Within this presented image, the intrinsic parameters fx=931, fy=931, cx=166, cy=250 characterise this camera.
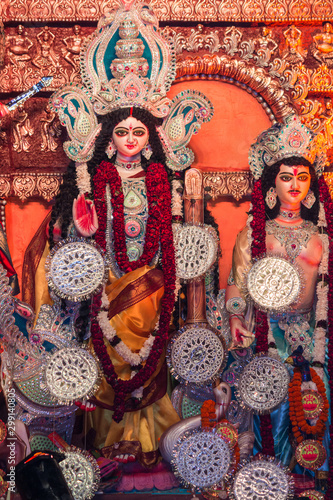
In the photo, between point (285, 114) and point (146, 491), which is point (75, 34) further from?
point (146, 491)

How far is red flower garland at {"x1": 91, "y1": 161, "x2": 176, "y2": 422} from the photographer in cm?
580

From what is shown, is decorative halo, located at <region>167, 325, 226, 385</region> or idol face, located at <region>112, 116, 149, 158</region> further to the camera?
idol face, located at <region>112, 116, 149, 158</region>

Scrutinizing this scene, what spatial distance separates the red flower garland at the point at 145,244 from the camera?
5.80 meters

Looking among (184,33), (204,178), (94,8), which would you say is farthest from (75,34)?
(204,178)

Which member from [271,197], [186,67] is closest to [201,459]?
[271,197]

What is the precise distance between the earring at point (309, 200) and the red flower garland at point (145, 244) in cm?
93

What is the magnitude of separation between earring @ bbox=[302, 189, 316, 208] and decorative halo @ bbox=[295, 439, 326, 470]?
1606 millimetres

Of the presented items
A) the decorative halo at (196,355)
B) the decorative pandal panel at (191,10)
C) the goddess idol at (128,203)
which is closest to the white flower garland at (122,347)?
the goddess idol at (128,203)

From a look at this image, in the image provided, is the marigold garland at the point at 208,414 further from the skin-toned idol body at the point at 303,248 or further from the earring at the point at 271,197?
the earring at the point at 271,197

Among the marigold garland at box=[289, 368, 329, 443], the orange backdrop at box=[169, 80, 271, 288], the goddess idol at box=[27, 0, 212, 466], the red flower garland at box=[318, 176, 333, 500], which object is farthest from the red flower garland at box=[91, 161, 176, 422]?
the red flower garland at box=[318, 176, 333, 500]

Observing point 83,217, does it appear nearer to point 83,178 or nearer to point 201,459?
point 83,178

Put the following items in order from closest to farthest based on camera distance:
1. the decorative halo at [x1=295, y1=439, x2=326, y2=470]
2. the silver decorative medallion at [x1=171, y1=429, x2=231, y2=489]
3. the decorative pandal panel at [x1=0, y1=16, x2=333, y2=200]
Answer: the silver decorative medallion at [x1=171, y1=429, x2=231, y2=489]
the decorative halo at [x1=295, y1=439, x2=326, y2=470]
the decorative pandal panel at [x1=0, y1=16, x2=333, y2=200]

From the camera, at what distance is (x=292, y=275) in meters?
6.00

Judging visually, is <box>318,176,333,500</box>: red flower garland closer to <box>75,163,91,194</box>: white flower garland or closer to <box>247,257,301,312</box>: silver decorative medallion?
<box>247,257,301,312</box>: silver decorative medallion
